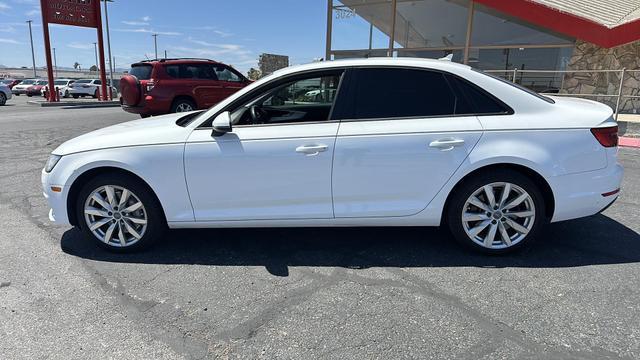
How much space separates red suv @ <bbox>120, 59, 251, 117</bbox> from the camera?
11.4 m

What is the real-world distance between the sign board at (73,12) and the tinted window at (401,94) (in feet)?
79.1

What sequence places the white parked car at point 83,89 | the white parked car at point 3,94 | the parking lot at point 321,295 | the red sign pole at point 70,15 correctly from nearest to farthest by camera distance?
the parking lot at point 321,295 < the red sign pole at point 70,15 < the white parked car at point 3,94 < the white parked car at point 83,89

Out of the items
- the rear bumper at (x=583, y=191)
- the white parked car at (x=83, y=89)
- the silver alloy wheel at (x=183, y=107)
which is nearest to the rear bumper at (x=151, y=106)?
the silver alloy wheel at (x=183, y=107)

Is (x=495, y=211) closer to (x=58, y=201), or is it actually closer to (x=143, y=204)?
(x=143, y=204)

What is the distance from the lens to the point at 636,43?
12852 mm

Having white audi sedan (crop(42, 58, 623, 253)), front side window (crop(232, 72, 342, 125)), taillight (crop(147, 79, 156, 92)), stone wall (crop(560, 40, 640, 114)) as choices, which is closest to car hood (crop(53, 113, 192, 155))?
white audi sedan (crop(42, 58, 623, 253))

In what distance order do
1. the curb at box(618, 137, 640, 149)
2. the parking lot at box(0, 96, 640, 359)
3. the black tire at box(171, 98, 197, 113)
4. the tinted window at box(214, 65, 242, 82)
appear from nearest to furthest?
the parking lot at box(0, 96, 640, 359) → the curb at box(618, 137, 640, 149) → the black tire at box(171, 98, 197, 113) → the tinted window at box(214, 65, 242, 82)

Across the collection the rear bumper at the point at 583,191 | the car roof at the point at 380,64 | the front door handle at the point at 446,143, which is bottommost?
the rear bumper at the point at 583,191

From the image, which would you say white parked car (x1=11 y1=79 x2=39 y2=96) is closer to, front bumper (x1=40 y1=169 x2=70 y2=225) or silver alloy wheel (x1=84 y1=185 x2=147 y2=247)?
front bumper (x1=40 y1=169 x2=70 y2=225)

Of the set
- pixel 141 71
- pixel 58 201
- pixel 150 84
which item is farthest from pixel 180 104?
pixel 58 201

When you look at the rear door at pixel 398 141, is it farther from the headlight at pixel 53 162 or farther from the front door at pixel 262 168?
the headlight at pixel 53 162

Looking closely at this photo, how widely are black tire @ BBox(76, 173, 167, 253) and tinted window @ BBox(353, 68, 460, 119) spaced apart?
182cm

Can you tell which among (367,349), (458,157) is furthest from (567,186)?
(367,349)

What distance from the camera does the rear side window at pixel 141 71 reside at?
11.8 meters
